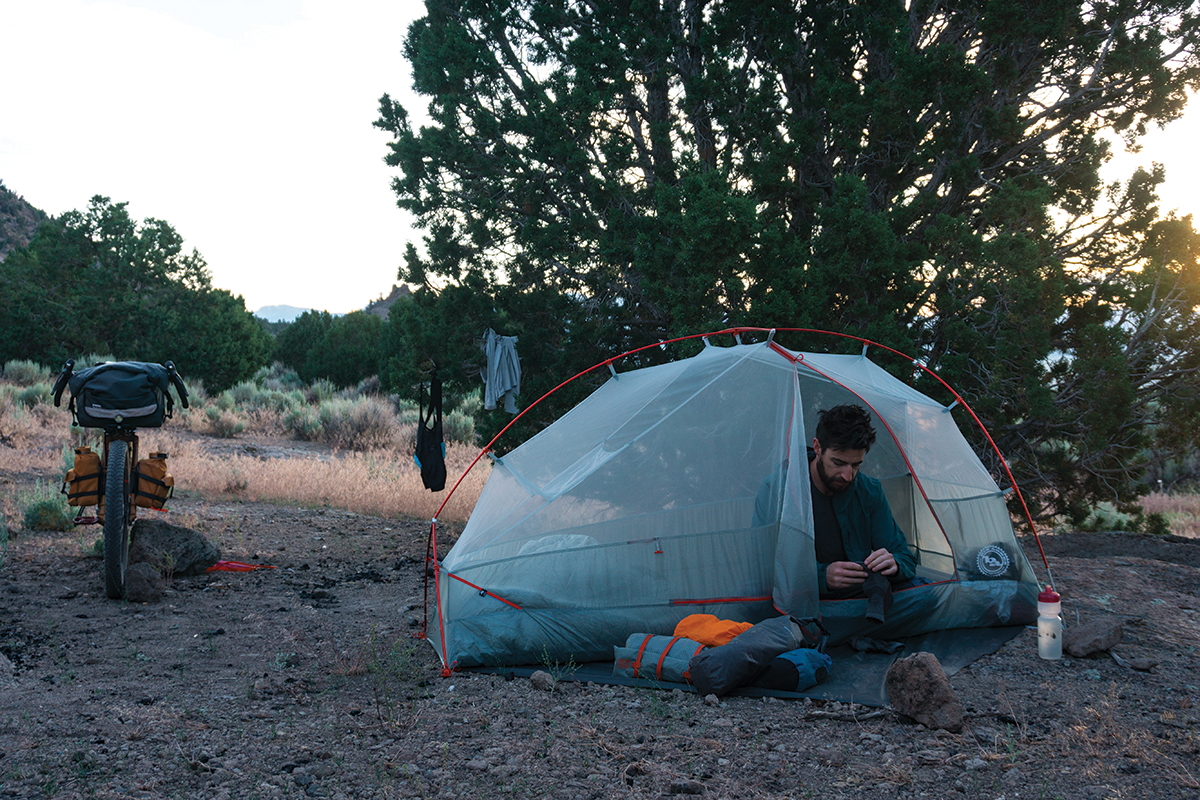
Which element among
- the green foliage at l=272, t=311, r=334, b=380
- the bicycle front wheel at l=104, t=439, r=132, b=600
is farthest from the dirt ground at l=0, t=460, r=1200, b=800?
the green foliage at l=272, t=311, r=334, b=380

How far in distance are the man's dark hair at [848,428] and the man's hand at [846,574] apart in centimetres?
62

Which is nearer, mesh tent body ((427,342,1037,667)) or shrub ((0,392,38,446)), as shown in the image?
mesh tent body ((427,342,1037,667))

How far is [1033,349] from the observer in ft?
20.7

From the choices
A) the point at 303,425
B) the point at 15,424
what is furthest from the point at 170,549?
the point at 303,425

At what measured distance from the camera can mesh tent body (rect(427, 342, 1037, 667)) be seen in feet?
13.5

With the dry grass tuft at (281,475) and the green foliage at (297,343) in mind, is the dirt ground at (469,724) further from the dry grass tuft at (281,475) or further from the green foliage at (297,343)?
the green foliage at (297,343)

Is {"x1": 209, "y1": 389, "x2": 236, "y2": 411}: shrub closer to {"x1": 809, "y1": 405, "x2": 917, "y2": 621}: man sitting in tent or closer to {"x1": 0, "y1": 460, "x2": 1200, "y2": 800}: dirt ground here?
{"x1": 0, "y1": 460, "x2": 1200, "y2": 800}: dirt ground

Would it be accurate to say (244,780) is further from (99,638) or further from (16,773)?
(99,638)

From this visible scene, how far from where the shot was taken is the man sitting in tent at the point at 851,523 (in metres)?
4.14

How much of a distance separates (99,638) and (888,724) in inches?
158

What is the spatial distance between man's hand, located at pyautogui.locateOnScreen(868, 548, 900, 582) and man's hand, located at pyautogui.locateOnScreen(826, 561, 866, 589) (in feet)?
0.19

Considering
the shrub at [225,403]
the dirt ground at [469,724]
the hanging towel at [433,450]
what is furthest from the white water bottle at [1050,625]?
the shrub at [225,403]

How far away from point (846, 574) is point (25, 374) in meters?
20.8

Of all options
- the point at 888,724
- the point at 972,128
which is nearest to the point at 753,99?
the point at 972,128
